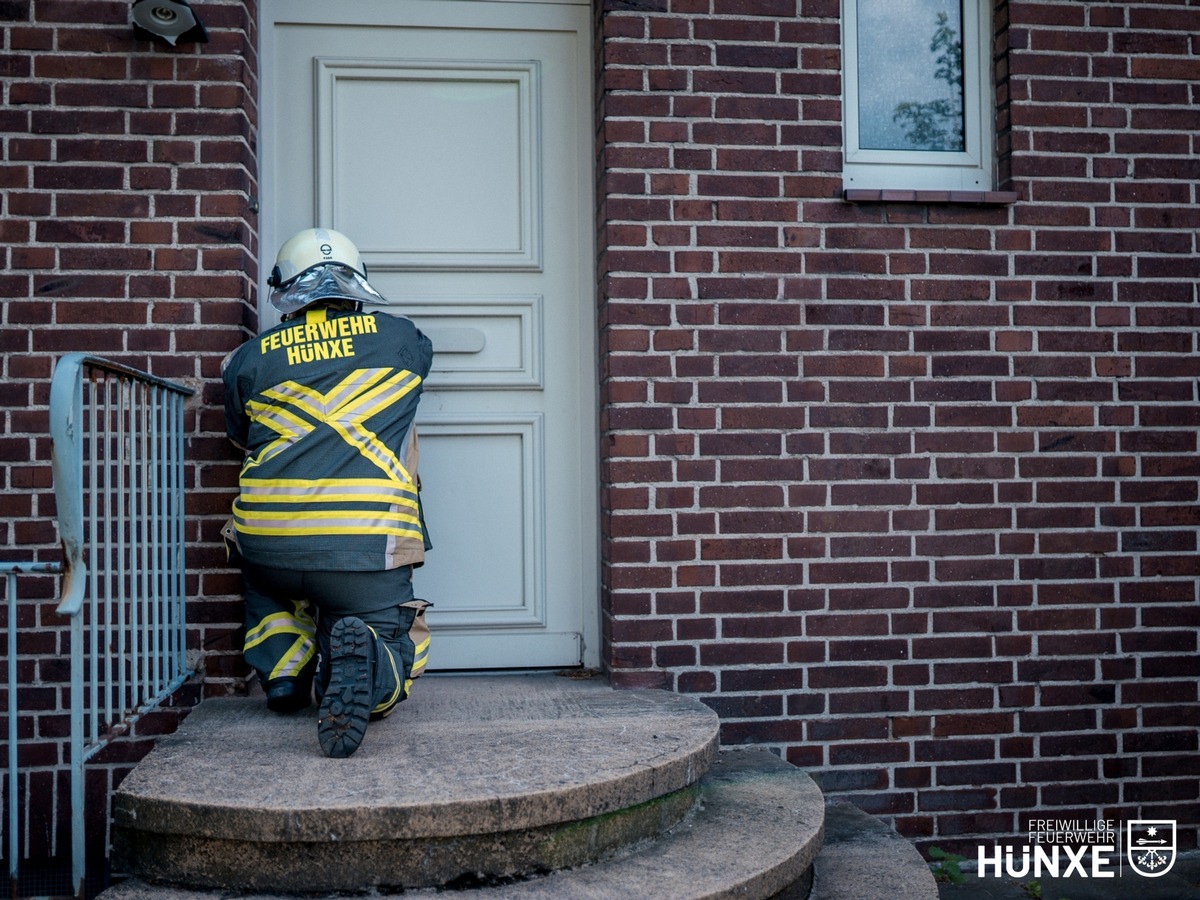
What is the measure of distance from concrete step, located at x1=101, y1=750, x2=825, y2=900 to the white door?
108cm

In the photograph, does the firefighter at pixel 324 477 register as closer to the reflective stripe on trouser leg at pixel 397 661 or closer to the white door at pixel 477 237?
the reflective stripe on trouser leg at pixel 397 661

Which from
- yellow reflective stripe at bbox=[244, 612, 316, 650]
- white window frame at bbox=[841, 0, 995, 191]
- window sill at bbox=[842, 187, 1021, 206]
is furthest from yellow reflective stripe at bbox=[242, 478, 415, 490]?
white window frame at bbox=[841, 0, 995, 191]

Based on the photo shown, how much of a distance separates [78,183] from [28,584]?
134 centimetres

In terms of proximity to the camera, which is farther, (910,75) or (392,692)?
(910,75)

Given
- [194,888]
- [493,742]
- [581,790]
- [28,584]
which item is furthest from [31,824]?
[581,790]

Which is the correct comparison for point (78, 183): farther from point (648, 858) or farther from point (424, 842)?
point (648, 858)

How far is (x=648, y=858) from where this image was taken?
2637mm

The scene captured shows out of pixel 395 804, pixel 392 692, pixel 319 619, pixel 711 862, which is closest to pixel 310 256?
pixel 319 619

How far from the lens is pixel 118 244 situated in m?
3.45

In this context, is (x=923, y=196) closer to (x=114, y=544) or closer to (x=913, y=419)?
(x=913, y=419)

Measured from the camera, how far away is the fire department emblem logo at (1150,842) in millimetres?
3660

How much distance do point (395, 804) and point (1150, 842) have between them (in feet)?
9.37

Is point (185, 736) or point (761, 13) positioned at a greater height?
point (761, 13)

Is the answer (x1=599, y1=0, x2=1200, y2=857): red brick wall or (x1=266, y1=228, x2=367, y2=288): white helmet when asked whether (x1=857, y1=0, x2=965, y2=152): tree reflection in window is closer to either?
(x1=599, y1=0, x2=1200, y2=857): red brick wall
